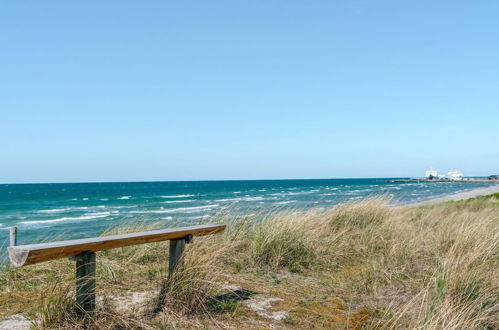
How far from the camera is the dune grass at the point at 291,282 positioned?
3.22 meters

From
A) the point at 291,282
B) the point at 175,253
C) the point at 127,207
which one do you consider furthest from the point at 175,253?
the point at 127,207

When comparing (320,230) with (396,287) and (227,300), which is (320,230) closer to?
(396,287)

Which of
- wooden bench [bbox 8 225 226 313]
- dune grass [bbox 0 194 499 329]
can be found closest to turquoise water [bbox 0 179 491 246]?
dune grass [bbox 0 194 499 329]

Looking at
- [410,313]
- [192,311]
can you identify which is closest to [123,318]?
[192,311]

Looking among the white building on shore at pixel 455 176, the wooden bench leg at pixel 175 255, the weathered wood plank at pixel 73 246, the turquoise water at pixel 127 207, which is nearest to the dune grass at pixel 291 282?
the wooden bench leg at pixel 175 255

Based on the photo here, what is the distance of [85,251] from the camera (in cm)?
304

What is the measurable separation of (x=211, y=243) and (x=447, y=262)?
3.16m

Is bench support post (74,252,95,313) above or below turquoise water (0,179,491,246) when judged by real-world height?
above

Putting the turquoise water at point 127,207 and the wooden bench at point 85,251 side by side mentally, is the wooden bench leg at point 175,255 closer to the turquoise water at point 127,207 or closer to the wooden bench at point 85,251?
the wooden bench at point 85,251

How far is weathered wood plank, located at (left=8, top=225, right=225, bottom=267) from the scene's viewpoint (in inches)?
99.7

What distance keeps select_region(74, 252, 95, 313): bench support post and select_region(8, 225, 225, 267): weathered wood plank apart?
0.10 metres

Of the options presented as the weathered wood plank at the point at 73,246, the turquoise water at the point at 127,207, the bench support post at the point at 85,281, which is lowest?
the turquoise water at the point at 127,207

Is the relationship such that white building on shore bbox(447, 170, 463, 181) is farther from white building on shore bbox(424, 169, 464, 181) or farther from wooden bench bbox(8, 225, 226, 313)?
wooden bench bbox(8, 225, 226, 313)

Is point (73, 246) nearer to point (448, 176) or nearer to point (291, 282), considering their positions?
point (291, 282)
